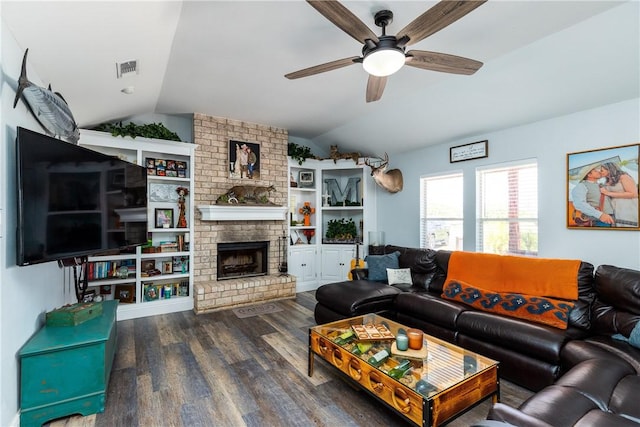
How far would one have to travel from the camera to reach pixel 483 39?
2590 mm

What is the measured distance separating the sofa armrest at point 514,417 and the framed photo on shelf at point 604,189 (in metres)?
2.67

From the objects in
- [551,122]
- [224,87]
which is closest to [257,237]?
[224,87]

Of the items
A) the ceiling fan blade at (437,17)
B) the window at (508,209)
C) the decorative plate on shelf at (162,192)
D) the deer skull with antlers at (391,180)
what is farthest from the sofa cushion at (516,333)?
the decorative plate on shelf at (162,192)

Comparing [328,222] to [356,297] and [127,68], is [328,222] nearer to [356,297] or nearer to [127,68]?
[356,297]

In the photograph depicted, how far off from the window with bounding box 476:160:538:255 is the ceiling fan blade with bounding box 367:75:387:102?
227 cm

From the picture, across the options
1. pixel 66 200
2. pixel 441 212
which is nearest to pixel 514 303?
pixel 441 212

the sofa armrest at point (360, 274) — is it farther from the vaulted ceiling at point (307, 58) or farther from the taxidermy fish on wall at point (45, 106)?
the taxidermy fish on wall at point (45, 106)

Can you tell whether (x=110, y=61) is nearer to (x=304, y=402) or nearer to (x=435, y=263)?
(x=304, y=402)

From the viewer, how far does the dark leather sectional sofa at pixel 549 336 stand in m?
1.42

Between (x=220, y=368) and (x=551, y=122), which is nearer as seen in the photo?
(x=220, y=368)

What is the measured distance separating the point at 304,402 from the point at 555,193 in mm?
3404

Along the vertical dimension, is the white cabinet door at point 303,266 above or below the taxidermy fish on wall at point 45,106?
below

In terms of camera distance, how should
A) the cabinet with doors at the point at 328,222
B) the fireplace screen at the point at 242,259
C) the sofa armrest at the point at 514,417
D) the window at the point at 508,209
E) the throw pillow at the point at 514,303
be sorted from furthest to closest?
the cabinet with doors at the point at 328,222 < the fireplace screen at the point at 242,259 < the window at the point at 508,209 < the throw pillow at the point at 514,303 < the sofa armrest at the point at 514,417

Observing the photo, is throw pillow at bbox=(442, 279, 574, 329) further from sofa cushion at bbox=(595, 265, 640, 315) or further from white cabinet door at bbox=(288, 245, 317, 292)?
white cabinet door at bbox=(288, 245, 317, 292)
